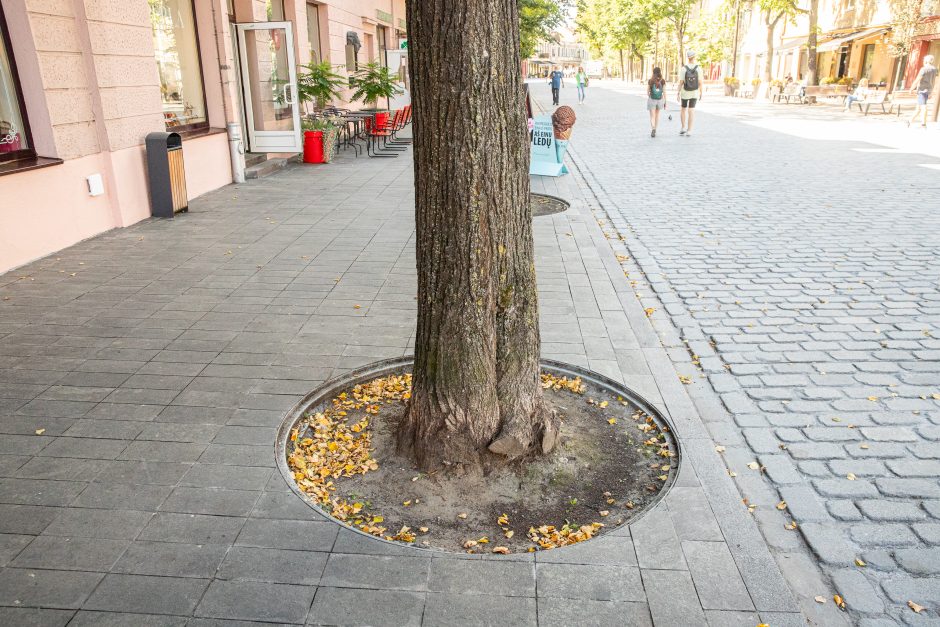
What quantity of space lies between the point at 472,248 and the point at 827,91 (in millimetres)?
35084

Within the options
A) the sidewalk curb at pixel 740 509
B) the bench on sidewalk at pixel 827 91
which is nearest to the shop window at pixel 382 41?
the bench on sidewalk at pixel 827 91

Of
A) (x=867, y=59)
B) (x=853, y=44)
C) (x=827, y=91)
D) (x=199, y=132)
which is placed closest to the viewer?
(x=199, y=132)

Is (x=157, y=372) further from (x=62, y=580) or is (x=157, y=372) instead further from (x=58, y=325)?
(x=62, y=580)

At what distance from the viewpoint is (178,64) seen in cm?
1095

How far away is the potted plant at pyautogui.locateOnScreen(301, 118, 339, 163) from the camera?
14.1m

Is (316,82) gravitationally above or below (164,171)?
above

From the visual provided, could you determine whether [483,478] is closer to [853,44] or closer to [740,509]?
[740,509]

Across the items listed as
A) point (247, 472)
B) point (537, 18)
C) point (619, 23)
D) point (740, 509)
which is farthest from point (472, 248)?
point (619, 23)

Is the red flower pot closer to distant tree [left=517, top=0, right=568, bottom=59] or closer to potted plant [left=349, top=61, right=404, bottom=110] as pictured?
potted plant [left=349, top=61, right=404, bottom=110]

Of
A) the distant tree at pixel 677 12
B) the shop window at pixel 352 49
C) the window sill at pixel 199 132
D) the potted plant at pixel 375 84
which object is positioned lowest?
the window sill at pixel 199 132

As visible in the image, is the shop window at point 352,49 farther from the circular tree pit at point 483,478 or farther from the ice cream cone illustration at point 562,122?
the circular tree pit at point 483,478

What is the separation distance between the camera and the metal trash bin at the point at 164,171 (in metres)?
9.00

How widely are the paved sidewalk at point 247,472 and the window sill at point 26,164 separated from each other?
959mm

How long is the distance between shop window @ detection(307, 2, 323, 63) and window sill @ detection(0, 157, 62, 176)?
11470mm
